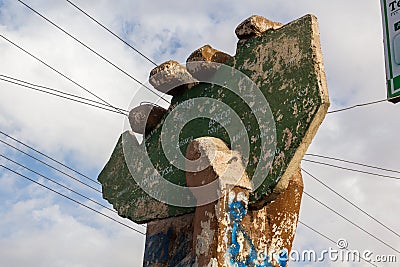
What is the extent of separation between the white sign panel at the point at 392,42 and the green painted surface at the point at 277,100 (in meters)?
0.90

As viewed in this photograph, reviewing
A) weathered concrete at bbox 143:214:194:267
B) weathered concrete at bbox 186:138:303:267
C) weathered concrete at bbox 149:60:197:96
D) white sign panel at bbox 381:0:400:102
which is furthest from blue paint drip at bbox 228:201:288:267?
white sign panel at bbox 381:0:400:102

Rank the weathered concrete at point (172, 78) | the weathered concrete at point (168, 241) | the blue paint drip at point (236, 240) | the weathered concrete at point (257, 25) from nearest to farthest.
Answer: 1. the blue paint drip at point (236, 240)
2. the weathered concrete at point (257, 25)
3. the weathered concrete at point (168, 241)
4. the weathered concrete at point (172, 78)

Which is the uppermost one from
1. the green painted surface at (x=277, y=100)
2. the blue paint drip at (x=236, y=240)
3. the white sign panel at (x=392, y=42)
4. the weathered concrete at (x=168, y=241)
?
the white sign panel at (x=392, y=42)

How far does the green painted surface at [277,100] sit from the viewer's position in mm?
2514

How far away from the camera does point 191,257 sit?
2.79 meters

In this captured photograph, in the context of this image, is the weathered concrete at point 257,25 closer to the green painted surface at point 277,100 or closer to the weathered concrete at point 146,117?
the green painted surface at point 277,100

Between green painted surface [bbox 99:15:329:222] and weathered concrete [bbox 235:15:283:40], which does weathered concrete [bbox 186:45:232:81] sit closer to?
green painted surface [bbox 99:15:329:222]

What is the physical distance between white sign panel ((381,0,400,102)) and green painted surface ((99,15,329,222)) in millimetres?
897

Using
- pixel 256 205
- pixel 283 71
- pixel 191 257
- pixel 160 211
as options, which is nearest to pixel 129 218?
pixel 160 211

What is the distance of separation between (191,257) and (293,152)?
716 mm

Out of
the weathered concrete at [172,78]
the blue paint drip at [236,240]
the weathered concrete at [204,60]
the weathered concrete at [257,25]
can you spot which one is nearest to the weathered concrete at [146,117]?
the weathered concrete at [172,78]

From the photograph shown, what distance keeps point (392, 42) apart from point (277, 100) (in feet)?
3.98

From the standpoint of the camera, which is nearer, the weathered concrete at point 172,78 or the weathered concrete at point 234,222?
the weathered concrete at point 234,222

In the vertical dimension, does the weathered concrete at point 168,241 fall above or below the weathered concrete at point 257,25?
below
